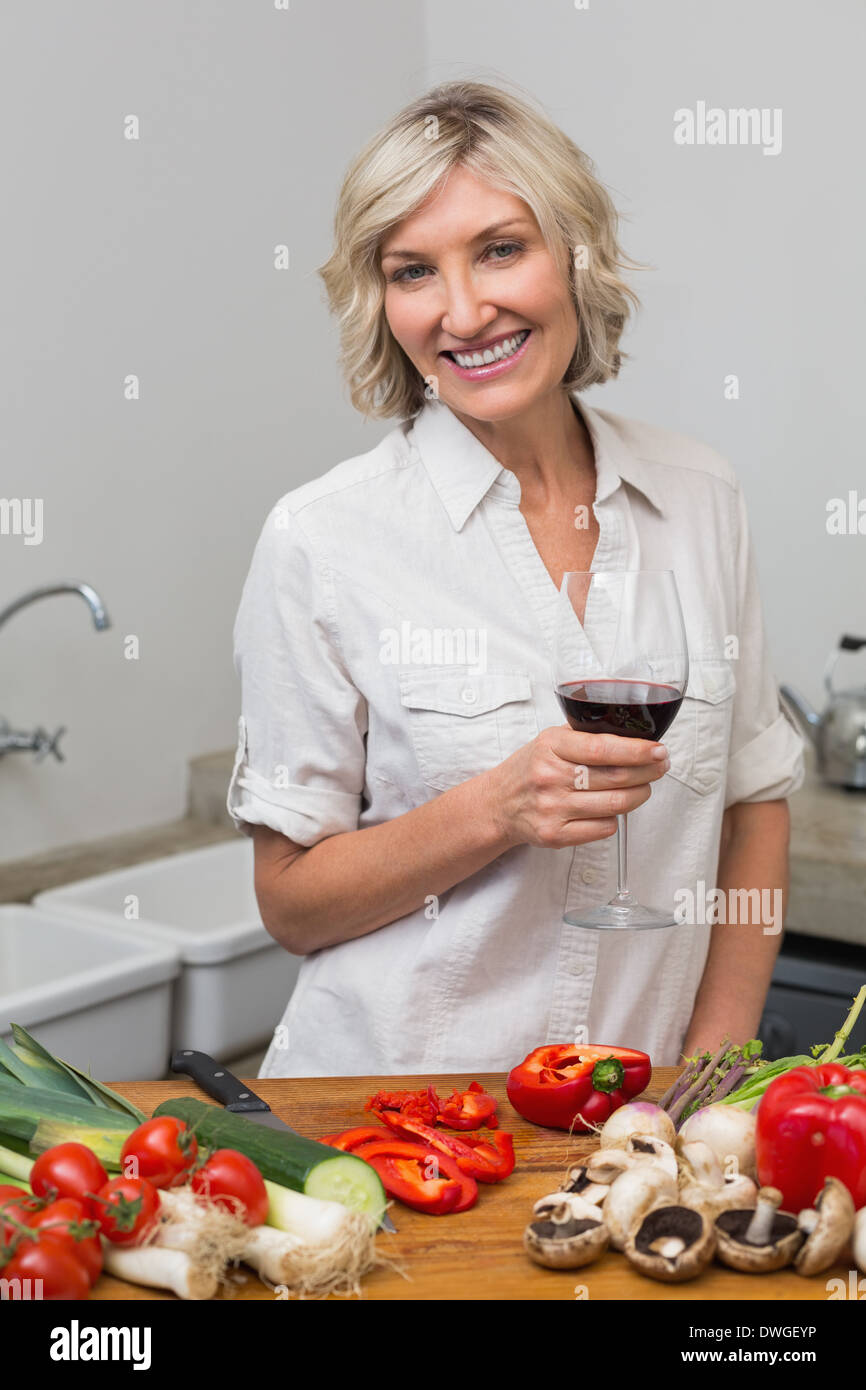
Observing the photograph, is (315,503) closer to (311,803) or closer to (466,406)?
(466,406)

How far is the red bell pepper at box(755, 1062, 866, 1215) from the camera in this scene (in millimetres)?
821

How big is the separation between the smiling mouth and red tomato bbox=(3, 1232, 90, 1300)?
31.1 inches

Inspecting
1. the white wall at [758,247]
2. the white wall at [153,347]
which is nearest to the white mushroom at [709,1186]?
the white wall at [153,347]

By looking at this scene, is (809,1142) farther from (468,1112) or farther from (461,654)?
(461,654)

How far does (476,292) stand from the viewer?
1.21 meters

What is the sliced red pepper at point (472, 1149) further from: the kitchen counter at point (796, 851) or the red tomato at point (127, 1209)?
the kitchen counter at point (796, 851)

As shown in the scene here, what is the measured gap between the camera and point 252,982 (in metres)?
2.24

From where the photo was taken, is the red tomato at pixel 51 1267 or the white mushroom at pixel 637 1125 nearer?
the red tomato at pixel 51 1267

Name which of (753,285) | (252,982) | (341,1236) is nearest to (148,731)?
(252,982)

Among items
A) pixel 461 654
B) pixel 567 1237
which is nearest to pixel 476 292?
pixel 461 654

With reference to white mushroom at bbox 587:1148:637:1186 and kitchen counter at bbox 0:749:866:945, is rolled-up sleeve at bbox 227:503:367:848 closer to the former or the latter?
white mushroom at bbox 587:1148:637:1186

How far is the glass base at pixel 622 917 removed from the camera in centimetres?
99

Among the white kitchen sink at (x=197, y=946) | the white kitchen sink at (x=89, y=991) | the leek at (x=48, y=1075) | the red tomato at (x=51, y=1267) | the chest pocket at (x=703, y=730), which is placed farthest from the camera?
the white kitchen sink at (x=197, y=946)

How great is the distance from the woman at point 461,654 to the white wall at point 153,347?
1393 mm
